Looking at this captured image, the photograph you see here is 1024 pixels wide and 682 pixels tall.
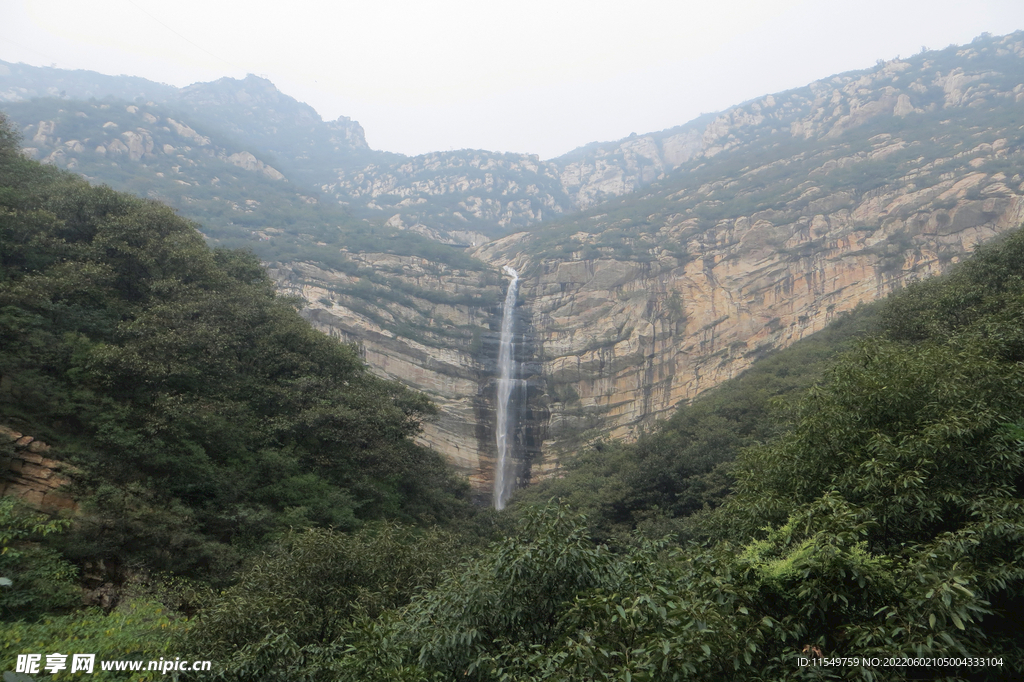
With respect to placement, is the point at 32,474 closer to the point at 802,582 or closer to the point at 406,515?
the point at 406,515

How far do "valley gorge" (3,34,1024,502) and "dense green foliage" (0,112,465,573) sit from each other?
38.4 feet

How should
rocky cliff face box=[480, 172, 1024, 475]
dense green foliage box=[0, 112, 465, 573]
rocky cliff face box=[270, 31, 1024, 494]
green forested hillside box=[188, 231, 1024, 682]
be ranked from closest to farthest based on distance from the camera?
green forested hillside box=[188, 231, 1024, 682], dense green foliage box=[0, 112, 465, 573], rocky cliff face box=[480, 172, 1024, 475], rocky cliff face box=[270, 31, 1024, 494]

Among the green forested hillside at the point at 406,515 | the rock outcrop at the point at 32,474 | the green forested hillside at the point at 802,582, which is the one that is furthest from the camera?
the rock outcrop at the point at 32,474

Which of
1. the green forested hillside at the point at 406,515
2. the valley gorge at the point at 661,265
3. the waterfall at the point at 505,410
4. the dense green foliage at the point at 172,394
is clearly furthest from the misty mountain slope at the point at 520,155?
the green forested hillside at the point at 406,515

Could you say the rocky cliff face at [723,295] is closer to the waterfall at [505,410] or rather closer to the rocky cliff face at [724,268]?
the rocky cliff face at [724,268]

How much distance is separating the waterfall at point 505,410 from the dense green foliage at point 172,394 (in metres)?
17.5

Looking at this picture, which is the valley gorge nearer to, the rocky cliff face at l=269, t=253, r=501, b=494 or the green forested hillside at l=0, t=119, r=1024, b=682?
the rocky cliff face at l=269, t=253, r=501, b=494

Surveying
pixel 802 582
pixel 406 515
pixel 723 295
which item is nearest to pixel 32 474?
pixel 406 515

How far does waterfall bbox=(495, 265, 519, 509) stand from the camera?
1430 inches

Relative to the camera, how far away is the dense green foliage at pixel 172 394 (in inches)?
420

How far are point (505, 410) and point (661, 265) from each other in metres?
18.0

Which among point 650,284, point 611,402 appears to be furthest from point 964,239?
point 611,402

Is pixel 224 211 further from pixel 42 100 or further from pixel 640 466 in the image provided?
pixel 640 466

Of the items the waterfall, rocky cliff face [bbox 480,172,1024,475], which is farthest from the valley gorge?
the waterfall
